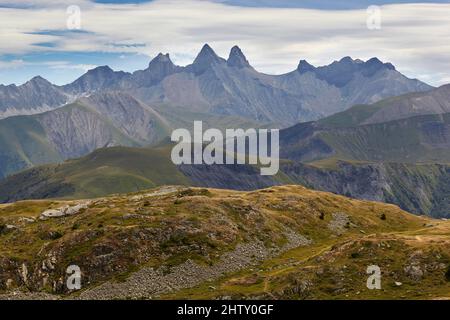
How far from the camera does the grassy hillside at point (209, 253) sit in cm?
11700

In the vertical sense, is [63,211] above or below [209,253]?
above

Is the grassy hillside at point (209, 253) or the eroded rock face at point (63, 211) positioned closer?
the grassy hillside at point (209, 253)

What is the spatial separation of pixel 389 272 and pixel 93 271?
64.0 metres

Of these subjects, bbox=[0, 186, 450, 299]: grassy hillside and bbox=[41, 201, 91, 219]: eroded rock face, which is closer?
bbox=[0, 186, 450, 299]: grassy hillside

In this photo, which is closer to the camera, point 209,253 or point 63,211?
point 209,253

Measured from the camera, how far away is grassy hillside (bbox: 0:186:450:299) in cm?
11700

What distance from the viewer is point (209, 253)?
140 m

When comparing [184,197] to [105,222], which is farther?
[184,197]
